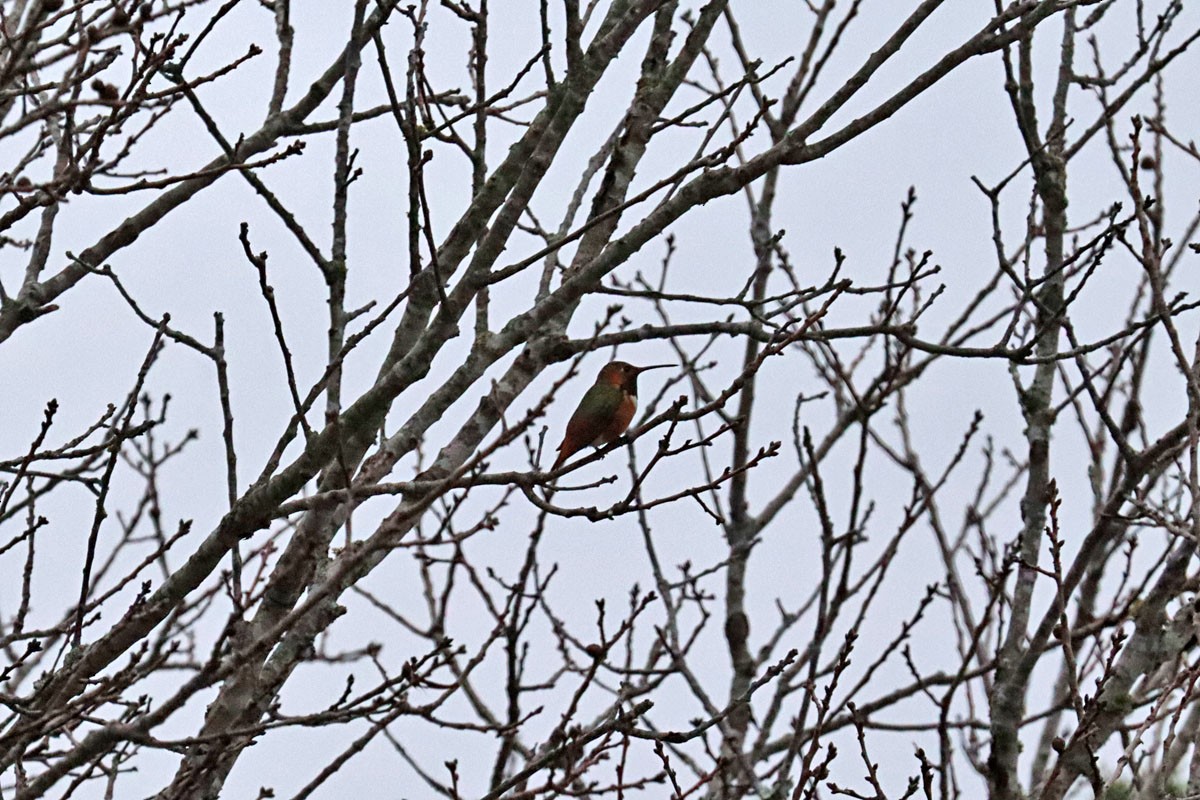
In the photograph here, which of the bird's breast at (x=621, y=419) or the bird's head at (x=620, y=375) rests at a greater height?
the bird's head at (x=620, y=375)

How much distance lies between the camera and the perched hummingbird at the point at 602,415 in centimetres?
583

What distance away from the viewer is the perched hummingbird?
5.83m

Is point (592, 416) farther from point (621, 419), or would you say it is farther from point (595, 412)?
point (621, 419)

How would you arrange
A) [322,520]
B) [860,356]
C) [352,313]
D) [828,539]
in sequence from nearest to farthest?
[322,520], [352,313], [828,539], [860,356]

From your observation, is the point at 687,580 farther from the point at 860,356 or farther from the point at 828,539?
the point at 860,356

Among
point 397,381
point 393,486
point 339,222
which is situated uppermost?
point 339,222

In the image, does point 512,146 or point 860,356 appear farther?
point 860,356

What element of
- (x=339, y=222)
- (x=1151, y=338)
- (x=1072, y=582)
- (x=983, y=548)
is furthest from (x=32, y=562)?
(x=1151, y=338)

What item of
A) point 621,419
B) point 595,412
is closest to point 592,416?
point 595,412

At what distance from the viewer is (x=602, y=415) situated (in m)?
5.81

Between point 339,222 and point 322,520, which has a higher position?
point 339,222

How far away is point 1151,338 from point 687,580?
2.50 meters

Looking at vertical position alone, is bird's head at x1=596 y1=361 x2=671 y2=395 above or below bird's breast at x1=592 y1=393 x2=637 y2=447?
above

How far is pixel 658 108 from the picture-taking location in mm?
4594
